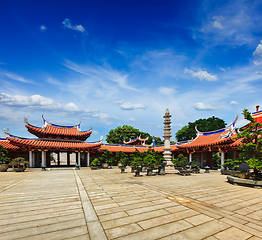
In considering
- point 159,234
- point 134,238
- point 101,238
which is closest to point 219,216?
point 159,234

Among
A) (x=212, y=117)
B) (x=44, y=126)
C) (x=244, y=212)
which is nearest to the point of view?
(x=244, y=212)

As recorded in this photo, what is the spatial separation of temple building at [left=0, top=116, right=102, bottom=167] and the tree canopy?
30634 millimetres

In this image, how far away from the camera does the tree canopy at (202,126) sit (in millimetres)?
45156

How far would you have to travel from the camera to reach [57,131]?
2502 centimetres

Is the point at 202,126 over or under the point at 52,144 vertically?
over

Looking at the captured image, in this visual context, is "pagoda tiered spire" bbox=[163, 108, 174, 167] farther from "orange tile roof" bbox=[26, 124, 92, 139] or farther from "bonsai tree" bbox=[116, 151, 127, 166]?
"orange tile roof" bbox=[26, 124, 92, 139]

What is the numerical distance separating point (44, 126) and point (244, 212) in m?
25.8

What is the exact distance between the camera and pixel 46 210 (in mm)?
4672

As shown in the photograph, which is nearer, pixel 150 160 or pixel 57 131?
pixel 150 160

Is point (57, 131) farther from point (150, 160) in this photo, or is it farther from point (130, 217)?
point (130, 217)

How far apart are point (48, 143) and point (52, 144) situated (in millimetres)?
597

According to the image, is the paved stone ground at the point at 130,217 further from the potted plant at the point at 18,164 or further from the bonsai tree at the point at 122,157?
the potted plant at the point at 18,164

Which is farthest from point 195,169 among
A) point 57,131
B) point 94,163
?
point 57,131

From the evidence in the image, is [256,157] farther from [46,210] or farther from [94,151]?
[94,151]
